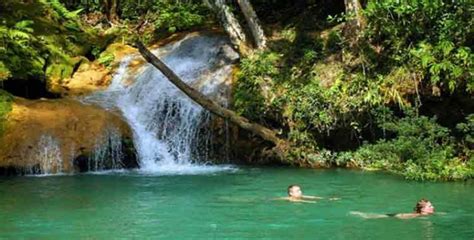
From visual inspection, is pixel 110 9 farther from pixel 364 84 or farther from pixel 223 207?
pixel 223 207

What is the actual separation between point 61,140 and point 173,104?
3401 millimetres

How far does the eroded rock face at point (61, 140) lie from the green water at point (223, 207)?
3.01ft

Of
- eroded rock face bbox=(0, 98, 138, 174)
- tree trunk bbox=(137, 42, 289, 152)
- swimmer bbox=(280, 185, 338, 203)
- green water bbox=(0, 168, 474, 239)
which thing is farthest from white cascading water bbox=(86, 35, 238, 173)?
swimmer bbox=(280, 185, 338, 203)

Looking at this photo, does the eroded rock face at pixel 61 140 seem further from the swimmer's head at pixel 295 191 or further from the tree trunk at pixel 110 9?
the tree trunk at pixel 110 9

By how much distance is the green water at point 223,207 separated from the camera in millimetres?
9031

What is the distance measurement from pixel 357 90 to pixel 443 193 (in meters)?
4.20

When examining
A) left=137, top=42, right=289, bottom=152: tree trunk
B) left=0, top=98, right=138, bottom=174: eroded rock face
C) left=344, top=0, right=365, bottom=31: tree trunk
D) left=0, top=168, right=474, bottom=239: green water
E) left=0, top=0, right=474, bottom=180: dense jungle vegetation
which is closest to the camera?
left=0, top=168, right=474, bottom=239: green water

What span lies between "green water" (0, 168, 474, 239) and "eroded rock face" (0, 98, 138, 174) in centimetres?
92

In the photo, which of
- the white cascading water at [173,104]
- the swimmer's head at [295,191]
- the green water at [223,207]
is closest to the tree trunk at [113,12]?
the white cascading water at [173,104]

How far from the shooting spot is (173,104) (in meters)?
18.1

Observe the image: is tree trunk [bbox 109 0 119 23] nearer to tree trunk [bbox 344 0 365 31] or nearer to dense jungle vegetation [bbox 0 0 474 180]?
dense jungle vegetation [bbox 0 0 474 180]

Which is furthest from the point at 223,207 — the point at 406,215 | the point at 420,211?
the point at 420,211

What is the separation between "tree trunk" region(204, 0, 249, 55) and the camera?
18406mm

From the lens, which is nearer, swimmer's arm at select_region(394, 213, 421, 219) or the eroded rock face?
swimmer's arm at select_region(394, 213, 421, 219)
